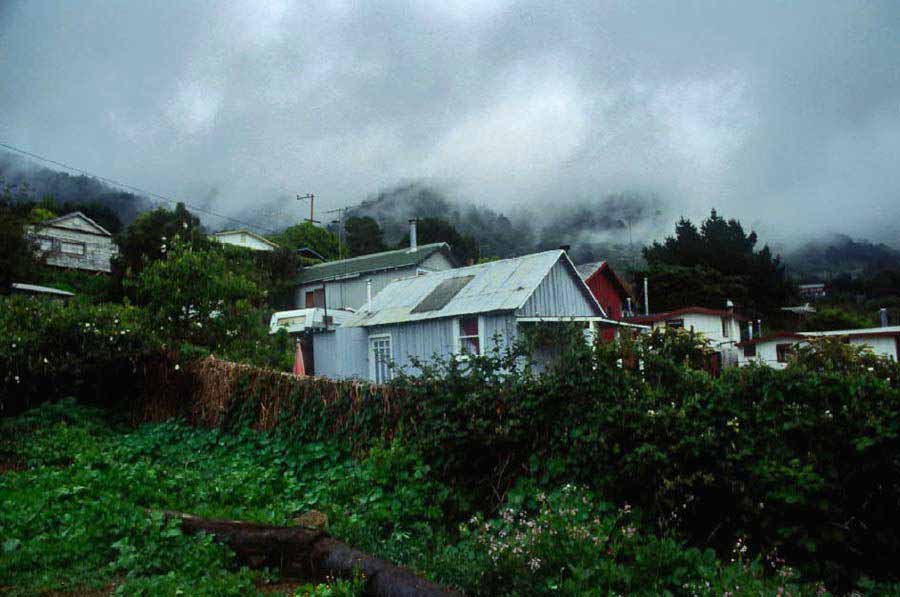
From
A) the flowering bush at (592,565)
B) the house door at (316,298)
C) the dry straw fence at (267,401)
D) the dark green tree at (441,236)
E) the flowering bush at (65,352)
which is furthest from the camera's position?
the dark green tree at (441,236)

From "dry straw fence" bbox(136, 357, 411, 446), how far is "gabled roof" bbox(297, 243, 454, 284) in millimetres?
26915

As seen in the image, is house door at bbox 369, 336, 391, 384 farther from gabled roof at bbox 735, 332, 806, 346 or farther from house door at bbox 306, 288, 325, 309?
gabled roof at bbox 735, 332, 806, 346

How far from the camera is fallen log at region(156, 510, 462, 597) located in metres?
4.54

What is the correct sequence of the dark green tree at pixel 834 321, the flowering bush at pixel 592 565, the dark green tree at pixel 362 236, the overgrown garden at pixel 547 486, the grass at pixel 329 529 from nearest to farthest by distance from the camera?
the flowering bush at pixel 592 565
the grass at pixel 329 529
the overgrown garden at pixel 547 486
the dark green tree at pixel 834 321
the dark green tree at pixel 362 236

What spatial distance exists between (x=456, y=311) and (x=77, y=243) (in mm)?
42342

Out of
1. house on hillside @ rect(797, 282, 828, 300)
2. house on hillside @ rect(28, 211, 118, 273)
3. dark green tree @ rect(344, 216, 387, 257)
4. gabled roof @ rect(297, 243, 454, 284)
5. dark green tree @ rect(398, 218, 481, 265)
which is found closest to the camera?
gabled roof @ rect(297, 243, 454, 284)

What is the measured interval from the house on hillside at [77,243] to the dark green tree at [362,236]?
2887 cm

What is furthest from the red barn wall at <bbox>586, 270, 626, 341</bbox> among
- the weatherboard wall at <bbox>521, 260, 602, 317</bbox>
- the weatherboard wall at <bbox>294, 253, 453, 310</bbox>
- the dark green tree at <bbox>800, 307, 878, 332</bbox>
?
the dark green tree at <bbox>800, 307, 878, 332</bbox>

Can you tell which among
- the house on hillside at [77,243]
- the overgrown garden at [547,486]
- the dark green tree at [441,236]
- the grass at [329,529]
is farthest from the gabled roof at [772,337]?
the dark green tree at [441,236]

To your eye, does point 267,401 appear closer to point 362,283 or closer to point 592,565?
point 592,565

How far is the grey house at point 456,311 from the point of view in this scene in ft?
63.4

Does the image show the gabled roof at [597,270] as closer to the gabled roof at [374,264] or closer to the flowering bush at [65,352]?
the gabled roof at [374,264]

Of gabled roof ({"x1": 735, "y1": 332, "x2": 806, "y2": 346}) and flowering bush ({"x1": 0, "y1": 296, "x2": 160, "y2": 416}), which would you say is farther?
gabled roof ({"x1": 735, "y1": 332, "x2": 806, "y2": 346})

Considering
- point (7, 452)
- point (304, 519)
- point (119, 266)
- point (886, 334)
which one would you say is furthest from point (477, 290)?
point (119, 266)
